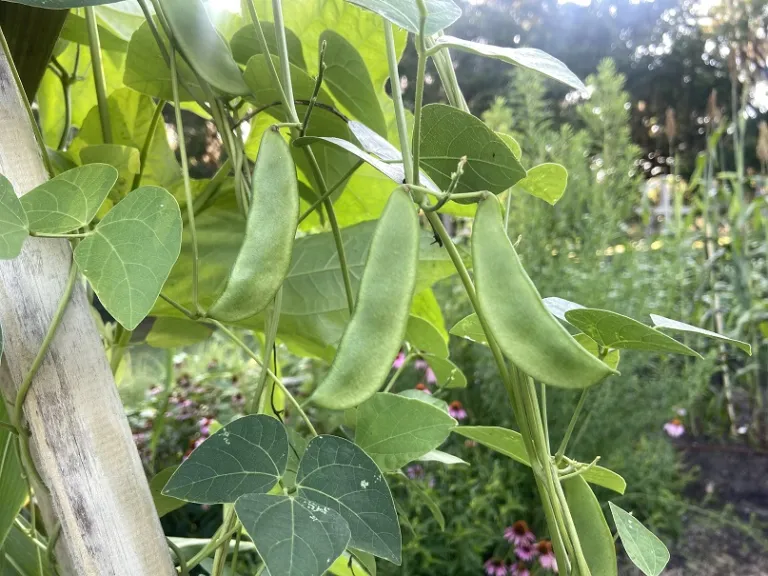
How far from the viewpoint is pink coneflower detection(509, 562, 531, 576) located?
1.03 metres

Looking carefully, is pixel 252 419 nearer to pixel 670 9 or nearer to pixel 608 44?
pixel 608 44

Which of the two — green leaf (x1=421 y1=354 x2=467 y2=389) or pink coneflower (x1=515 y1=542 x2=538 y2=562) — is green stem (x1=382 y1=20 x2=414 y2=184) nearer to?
green leaf (x1=421 y1=354 x2=467 y2=389)

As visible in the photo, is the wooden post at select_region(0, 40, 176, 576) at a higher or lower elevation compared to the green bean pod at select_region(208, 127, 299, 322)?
lower

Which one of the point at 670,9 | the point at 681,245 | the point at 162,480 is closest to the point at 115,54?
the point at 162,480

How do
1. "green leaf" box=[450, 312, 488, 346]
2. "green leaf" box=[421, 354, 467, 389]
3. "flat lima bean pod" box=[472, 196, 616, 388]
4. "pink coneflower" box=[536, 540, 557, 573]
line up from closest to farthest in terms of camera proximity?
"flat lima bean pod" box=[472, 196, 616, 388]
"green leaf" box=[450, 312, 488, 346]
"green leaf" box=[421, 354, 467, 389]
"pink coneflower" box=[536, 540, 557, 573]

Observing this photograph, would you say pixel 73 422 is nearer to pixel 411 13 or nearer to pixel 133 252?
pixel 133 252

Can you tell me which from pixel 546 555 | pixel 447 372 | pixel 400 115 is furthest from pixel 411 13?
pixel 546 555

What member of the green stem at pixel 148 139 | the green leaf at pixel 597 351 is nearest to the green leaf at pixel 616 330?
the green leaf at pixel 597 351

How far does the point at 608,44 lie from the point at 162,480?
676 centimetres

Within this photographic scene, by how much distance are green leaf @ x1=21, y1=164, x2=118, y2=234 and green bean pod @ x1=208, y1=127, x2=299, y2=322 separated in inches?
2.1

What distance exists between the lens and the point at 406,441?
264mm

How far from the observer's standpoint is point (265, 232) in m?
0.20

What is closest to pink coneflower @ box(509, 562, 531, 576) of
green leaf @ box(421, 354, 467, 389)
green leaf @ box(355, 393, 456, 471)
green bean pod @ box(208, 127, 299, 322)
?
green leaf @ box(421, 354, 467, 389)

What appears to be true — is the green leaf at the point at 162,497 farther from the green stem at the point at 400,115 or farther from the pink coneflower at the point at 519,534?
the pink coneflower at the point at 519,534
